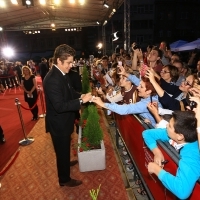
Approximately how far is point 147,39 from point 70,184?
40922 mm

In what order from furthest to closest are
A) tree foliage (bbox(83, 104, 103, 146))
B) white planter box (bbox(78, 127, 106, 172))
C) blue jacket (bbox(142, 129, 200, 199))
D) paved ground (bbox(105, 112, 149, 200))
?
tree foliage (bbox(83, 104, 103, 146)), white planter box (bbox(78, 127, 106, 172)), paved ground (bbox(105, 112, 149, 200)), blue jacket (bbox(142, 129, 200, 199))

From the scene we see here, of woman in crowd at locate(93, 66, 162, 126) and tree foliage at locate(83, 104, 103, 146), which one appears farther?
tree foliage at locate(83, 104, 103, 146)

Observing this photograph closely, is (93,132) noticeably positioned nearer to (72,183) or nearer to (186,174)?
(72,183)

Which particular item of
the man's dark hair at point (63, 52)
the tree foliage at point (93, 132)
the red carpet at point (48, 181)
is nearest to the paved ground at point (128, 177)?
the red carpet at point (48, 181)

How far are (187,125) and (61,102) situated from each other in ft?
5.92

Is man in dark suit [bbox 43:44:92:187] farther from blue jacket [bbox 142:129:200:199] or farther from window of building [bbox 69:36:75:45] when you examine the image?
window of building [bbox 69:36:75:45]

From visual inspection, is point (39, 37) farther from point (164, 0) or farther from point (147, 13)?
point (164, 0)

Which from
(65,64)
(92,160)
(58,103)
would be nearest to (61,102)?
(58,103)

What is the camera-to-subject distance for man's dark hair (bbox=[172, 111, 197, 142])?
1617mm

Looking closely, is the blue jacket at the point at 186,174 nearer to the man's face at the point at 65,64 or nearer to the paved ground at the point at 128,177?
the paved ground at the point at 128,177

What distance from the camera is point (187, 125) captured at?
1620 millimetres

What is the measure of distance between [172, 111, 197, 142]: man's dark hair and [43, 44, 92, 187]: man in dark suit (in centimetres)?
156

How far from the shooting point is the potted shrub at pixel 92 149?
367 cm

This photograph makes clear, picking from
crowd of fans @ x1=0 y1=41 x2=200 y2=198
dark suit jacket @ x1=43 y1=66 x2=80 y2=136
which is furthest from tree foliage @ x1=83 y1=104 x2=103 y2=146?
dark suit jacket @ x1=43 y1=66 x2=80 y2=136
